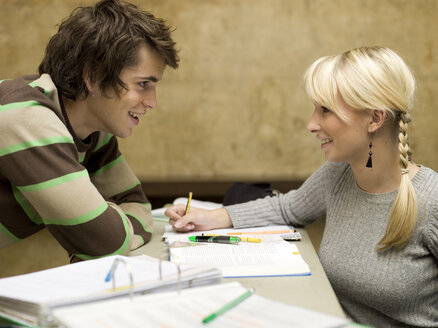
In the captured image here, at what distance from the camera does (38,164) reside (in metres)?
1.30

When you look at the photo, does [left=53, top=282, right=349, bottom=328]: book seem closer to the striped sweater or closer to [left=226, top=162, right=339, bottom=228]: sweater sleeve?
the striped sweater

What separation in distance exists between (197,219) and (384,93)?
704 mm

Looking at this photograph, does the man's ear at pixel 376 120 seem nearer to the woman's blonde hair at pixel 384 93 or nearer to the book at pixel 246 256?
the woman's blonde hair at pixel 384 93

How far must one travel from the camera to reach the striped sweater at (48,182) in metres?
1.30

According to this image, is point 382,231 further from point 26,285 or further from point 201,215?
point 26,285

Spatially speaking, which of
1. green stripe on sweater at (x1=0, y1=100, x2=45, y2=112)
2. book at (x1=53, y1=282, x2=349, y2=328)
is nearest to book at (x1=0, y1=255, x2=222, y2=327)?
book at (x1=53, y1=282, x2=349, y2=328)

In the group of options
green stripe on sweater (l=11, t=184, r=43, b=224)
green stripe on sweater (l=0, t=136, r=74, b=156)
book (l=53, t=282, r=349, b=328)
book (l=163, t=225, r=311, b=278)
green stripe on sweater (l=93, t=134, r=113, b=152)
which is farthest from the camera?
green stripe on sweater (l=93, t=134, r=113, b=152)

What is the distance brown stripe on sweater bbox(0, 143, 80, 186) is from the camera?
130 cm

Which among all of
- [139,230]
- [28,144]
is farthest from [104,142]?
[28,144]

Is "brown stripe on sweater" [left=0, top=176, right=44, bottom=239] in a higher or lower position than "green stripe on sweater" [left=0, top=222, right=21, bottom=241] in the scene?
higher

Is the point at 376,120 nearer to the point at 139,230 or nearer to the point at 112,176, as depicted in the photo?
the point at 139,230

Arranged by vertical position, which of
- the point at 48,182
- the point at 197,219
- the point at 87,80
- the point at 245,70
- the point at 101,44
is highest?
the point at 101,44

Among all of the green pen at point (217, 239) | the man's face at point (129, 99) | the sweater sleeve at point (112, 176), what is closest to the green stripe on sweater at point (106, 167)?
the sweater sleeve at point (112, 176)

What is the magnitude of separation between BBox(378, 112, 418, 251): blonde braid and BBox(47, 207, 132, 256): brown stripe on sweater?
70 centimetres
